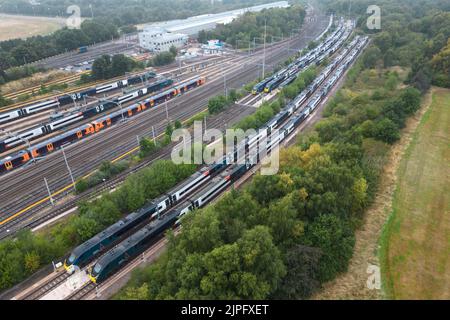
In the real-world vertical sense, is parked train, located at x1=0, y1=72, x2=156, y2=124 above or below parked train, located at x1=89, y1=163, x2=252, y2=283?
above

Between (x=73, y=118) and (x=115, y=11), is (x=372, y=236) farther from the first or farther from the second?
(x=115, y=11)

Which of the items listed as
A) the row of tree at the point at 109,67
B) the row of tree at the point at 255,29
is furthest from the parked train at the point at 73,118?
the row of tree at the point at 255,29

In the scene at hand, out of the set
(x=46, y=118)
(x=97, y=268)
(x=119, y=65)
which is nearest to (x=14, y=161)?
(x=46, y=118)

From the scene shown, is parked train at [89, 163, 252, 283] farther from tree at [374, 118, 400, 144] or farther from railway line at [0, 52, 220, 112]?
railway line at [0, 52, 220, 112]


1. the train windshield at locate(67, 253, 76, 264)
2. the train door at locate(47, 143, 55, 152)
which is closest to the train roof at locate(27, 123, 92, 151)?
the train door at locate(47, 143, 55, 152)

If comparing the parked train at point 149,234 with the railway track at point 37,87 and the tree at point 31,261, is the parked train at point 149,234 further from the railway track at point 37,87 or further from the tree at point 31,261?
the railway track at point 37,87
